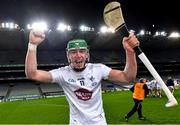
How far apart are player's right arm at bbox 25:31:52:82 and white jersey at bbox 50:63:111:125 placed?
21 cm

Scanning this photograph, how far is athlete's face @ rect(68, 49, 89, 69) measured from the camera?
503cm

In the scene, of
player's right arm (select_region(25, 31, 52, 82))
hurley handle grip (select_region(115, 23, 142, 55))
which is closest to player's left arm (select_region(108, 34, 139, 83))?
hurley handle grip (select_region(115, 23, 142, 55))

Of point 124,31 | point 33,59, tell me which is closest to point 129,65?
point 124,31

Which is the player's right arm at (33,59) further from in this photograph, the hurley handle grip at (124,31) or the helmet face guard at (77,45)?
the hurley handle grip at (124,31)

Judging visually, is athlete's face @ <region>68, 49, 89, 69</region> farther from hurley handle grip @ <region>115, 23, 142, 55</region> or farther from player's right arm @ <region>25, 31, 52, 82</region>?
hurley handle grip @ <region>115, 23, 142, 55</region>

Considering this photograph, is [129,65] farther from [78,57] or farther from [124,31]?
[78,57]

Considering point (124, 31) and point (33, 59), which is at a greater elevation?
point (124, 31)

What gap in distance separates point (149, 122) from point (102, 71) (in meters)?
12.7

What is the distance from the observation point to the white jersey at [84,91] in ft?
16.7

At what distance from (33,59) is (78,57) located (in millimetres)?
642

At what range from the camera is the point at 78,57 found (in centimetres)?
502

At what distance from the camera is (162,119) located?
1825 centimetres

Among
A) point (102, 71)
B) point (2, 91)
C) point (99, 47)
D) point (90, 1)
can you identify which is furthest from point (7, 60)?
point (102, 71)

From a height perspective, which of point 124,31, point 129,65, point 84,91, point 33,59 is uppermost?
point 124,31
